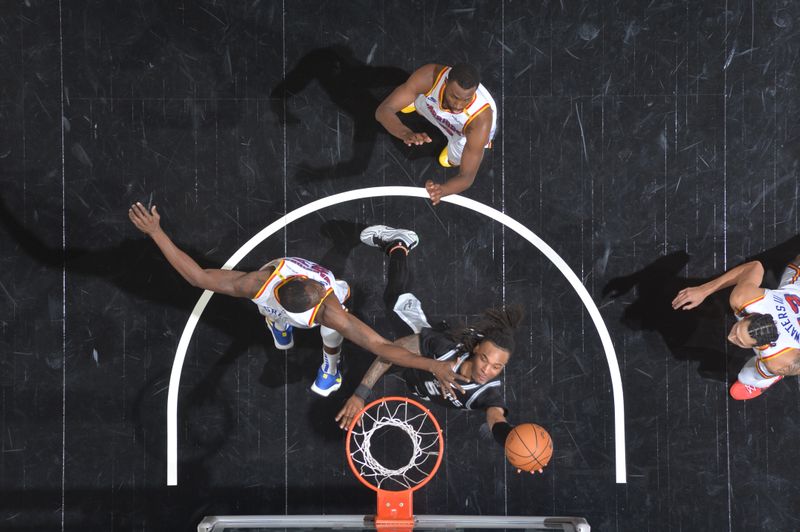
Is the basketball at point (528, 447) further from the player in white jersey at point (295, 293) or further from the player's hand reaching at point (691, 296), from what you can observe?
the player's hand reaching at point (691, 296)

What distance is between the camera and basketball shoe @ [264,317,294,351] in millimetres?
5508

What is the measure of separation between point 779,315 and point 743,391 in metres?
0.96

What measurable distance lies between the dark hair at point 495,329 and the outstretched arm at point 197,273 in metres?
1.66

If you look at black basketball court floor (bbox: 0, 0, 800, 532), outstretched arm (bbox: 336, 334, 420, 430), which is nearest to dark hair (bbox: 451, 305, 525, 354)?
black basketball court floor (bbox: 0, 0, 800, 532)

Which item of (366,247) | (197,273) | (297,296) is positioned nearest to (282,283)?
(297,296)

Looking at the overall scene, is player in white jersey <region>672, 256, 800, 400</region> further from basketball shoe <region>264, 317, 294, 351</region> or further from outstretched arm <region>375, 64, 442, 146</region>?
basketball shoe <region>264, 317, 294, 351</region>

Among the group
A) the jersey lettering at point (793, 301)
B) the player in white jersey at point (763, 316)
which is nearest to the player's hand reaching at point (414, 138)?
the player in white jersey at point (763, 316)

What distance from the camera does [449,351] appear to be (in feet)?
16.5

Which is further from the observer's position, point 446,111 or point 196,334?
point 196,334

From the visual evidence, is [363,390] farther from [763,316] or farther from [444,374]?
[763,316]

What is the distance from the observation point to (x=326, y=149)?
585cm

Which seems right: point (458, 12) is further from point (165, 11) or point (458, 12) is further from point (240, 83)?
point (165, 11)

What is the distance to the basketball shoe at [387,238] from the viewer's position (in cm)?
553

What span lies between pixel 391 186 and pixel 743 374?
11.6 ft
